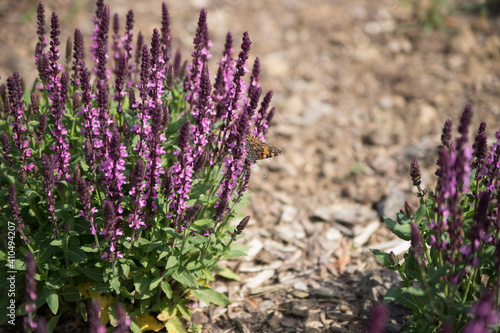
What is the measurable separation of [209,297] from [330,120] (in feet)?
17.1

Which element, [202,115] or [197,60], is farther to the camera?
[197,60]

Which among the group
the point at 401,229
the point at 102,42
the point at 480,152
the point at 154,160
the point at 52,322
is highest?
the point at 102,42

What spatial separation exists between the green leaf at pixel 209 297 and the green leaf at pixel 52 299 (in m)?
1.24

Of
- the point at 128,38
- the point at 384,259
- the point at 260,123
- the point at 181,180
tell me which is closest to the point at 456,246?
the point at 384,259

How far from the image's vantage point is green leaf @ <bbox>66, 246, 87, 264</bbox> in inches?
158

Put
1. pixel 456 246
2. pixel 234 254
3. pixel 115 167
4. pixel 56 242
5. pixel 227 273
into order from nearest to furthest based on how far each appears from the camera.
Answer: pixel 456 246 < pixel 115 167 < pixel 56 242 < pixel 234 254 < pixel 227 273

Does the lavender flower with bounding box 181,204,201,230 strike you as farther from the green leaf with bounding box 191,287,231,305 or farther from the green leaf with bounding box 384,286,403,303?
the green leaf with bounding box 384,286,403,303

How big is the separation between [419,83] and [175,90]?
635cm

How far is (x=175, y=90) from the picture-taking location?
499 cm

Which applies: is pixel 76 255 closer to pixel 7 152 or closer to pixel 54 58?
pixel 7 152

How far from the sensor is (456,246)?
3.27 m

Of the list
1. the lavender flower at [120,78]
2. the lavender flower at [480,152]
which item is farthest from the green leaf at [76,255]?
the lavender flower at [480,152]

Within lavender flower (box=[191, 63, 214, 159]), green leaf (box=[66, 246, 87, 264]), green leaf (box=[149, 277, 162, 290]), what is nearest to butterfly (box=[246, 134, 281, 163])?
lavender flower (box=[191, 63, 214, 159])

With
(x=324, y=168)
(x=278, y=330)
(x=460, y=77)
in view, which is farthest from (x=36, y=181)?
(x=460, y=77)
